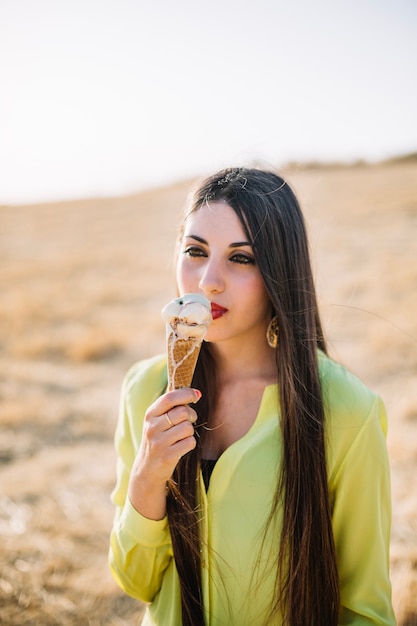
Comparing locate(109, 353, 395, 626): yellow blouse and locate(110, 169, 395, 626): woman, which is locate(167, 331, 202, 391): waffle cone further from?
locate(109, 353, 395, 626): yellow blouse

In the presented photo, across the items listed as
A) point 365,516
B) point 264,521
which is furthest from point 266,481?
point 365,516

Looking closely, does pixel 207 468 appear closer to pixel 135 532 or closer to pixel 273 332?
pixel 135 532

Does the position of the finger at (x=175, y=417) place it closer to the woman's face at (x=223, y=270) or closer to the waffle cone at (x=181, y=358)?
the waffle cone at (x=181, y=358)

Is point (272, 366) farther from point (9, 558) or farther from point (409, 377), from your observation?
point (409, 377)

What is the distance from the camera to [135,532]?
1.87 metres

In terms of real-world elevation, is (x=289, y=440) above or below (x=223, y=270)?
below

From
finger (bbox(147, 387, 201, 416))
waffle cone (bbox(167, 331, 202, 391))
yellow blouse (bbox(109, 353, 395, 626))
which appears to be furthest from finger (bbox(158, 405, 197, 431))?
yellow blouse (bbox(109, 353, 395, 626))

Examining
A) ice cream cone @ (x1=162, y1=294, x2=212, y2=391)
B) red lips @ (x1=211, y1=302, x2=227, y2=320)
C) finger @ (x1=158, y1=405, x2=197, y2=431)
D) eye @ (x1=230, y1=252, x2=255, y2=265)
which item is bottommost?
finger @ (x1=158, y1=405, x2=197, y2=431)

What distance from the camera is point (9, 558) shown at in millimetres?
3342

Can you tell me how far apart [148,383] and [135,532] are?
600 millimetres

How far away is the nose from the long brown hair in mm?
153

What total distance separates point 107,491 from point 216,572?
269 centimetres

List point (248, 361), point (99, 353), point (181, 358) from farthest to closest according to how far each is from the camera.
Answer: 1. point (99, 353)
2. point (248, 361)
3. point (181, 358)

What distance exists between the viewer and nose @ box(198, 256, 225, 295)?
1.82 meters
